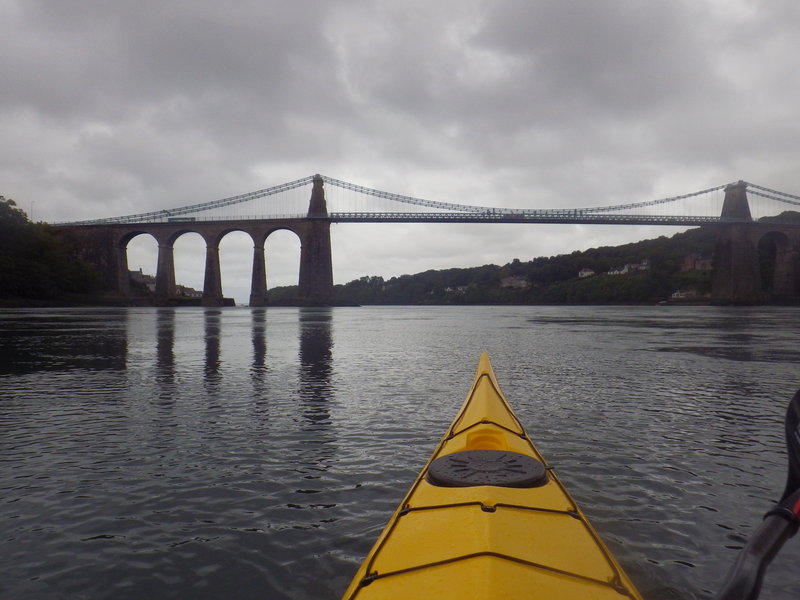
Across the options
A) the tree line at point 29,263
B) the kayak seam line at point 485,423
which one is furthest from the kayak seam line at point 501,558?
the tree line at point 29,263

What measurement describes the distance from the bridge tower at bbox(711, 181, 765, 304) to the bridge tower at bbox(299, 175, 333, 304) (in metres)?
60.8

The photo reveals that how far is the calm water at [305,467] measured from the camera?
340 centimetres

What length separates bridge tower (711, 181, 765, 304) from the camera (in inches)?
3027

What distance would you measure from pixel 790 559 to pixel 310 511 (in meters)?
3.47

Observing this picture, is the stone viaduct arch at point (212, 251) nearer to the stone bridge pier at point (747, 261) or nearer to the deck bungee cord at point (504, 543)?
the stone bridge pier at point (747, 261)

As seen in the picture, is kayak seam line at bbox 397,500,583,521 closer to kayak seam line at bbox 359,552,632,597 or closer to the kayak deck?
the kayak deck

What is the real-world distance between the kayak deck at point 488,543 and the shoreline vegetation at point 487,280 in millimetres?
61781

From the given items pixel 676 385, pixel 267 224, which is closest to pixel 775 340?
pixel 676 385

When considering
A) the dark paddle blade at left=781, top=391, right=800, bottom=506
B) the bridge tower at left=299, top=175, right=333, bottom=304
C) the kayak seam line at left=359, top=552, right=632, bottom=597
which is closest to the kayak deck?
the kayak seam line at left=359, top=552, right=632, bottom=597

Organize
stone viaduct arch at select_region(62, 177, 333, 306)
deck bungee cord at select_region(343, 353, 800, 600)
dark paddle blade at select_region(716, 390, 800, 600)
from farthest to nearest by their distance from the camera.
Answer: stone viaduct arch at select_region(62, 177, 333, 306)
deck bungee cord at select_region(343, 353, 800, 600)
dark paddle blade at select_region(716, 390, 800, 600)

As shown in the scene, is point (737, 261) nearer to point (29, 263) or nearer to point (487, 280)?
point (487, 280)

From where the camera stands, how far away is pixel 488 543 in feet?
7.39

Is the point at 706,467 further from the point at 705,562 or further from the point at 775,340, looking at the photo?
the point at 775,340

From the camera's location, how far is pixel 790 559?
3549mm
